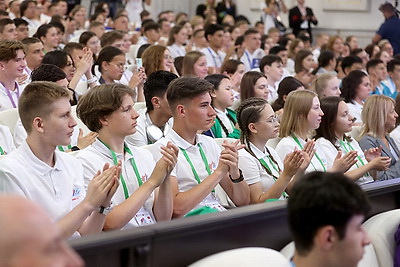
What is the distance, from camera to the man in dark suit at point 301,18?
1423cm

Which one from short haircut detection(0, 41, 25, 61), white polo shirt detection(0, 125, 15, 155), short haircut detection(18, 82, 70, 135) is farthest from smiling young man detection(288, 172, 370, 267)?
short haircut detection(0, 41, 25, 61)

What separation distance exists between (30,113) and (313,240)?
5.17ft

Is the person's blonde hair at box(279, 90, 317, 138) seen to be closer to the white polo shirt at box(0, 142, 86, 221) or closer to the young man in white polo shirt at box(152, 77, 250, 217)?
the young man in white polo shirt at box(152, 77, 250, 217)

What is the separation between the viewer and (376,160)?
455 centimetres

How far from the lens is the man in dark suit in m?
14.2

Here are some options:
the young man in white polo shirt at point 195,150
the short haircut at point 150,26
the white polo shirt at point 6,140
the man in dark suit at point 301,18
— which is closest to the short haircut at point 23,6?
the short haircut at point 150,26

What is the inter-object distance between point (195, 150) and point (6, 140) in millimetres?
1118

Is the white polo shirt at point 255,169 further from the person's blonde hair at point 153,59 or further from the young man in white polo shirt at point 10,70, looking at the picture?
the person's blonde hair at point 153,59

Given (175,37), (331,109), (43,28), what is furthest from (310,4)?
(331,109)

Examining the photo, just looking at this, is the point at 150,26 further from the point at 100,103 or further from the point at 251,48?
the point at 100,103

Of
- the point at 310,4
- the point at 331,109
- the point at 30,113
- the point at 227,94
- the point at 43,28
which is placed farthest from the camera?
the point at 310,4

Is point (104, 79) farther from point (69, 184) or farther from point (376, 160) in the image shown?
point (69, 184)

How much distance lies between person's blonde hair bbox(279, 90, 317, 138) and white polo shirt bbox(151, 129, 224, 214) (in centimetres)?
92

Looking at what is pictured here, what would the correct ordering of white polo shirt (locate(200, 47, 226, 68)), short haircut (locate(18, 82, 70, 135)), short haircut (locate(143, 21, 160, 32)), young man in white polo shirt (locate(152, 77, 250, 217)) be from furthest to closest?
short haircut (locate(143, 21, 160, 32))
white polo shirt (locate(200, 47, 226, 68))
young man in white polo shirt (locate(152, 77, 250, 217))
short haircut (locate(18, 82, 70, 135))
